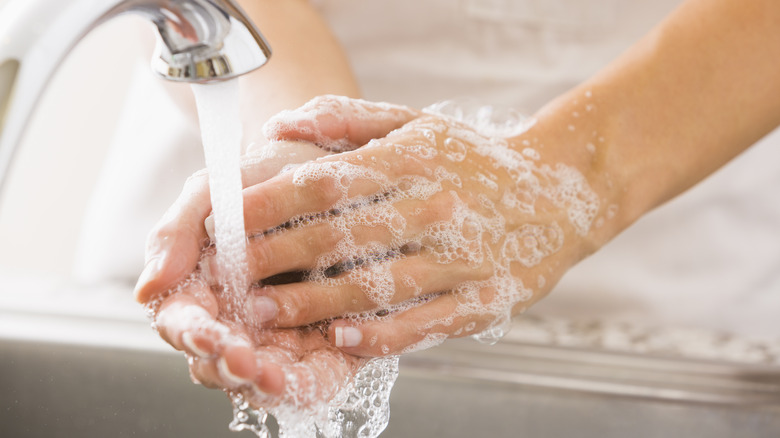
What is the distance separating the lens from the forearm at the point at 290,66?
0.48 meters

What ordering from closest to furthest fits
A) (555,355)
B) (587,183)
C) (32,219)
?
(587,183)
(555,355)
(32,219)

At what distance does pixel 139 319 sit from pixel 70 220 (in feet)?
1.08

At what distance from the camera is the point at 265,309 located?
0.39 metres

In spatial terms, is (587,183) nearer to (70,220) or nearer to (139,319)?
(139,319)

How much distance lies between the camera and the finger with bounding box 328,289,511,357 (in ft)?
1.34

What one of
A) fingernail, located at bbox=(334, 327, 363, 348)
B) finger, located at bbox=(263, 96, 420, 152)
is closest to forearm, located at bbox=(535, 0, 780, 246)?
finger, located at bbox=(263, 96, 420, 152)

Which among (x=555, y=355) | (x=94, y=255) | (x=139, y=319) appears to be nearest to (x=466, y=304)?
(x=555, y=355)

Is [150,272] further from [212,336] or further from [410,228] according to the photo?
[410,228]

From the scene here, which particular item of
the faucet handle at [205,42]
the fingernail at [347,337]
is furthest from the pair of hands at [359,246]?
the faucet handle at [205,42]

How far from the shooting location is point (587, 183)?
0.54 m

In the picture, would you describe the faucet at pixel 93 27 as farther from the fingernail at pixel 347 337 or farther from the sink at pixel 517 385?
the sink at pixel 517 385

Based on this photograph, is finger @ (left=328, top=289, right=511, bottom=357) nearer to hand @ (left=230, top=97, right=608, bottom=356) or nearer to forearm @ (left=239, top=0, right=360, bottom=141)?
hand @ (left=230, top=97, right=608, bottom=356)

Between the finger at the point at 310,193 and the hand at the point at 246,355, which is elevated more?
the finger at the point at 310,193

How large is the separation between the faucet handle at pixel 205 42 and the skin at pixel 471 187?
112mm
